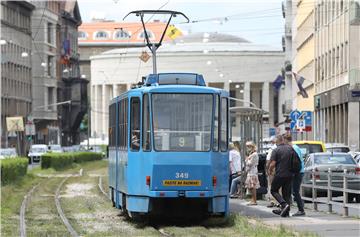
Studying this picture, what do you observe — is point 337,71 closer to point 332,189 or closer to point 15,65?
point 332,189

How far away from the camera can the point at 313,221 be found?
912 inches

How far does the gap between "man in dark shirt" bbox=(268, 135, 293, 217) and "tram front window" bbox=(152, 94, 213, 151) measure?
77.8 inches

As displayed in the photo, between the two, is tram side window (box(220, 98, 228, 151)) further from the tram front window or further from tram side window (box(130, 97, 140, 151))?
tram side window (box(130, 97, 140, 151))

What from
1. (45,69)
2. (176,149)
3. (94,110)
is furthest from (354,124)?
(94,110)

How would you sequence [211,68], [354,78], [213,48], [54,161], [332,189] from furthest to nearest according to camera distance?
[213,48]
[211,68]
[54,161]
[354,78]
[332,189]

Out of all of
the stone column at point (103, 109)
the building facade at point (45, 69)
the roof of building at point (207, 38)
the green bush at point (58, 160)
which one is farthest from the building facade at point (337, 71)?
the roof of building at point (207, 38)

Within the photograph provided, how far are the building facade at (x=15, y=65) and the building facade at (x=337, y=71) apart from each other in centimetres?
3047

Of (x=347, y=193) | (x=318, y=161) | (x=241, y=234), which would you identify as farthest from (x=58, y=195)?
(x=241, y=234)

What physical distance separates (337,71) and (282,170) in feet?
150

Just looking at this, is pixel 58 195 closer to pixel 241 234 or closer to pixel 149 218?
pixel 149 218

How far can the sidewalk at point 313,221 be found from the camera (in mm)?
20359

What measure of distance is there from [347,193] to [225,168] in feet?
9.48

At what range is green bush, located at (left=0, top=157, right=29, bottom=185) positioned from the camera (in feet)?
150

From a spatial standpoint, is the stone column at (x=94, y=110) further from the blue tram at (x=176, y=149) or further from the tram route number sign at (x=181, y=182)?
the tram route number sign at (x=181, y=182)
